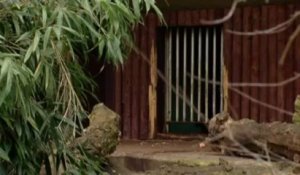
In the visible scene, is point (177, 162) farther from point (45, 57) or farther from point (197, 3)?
point (45, 57)

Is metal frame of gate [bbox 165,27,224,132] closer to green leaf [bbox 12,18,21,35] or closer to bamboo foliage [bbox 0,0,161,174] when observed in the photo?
bamboo foliage [bbox 0,0,161,174]

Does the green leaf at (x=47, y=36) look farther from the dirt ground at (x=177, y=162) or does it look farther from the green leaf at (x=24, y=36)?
the dirt ground at (x=177, y=162)

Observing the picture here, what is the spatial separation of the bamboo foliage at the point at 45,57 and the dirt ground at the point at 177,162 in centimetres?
239

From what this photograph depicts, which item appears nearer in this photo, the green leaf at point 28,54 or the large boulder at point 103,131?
the green leaf at point 28,54

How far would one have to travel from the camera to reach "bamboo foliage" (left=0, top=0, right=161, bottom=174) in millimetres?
3949

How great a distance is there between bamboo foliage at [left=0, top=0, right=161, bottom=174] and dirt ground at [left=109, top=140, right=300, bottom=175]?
2.39m

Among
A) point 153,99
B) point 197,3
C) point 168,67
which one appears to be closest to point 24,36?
point 197,3

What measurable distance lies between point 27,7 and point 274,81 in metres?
5.20

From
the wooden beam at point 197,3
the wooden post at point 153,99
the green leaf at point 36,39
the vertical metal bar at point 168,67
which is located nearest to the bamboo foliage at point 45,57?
the green leaf at point 36,39

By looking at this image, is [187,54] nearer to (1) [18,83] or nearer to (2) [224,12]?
(2) [224,12]

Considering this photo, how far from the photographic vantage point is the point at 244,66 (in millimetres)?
9195

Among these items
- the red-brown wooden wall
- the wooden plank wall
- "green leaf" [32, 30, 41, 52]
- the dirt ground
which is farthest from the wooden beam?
"green leaf" [32, 30, 41, 52]

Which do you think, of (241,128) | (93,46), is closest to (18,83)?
(93,46)

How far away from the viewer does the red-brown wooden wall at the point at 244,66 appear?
892 cm
